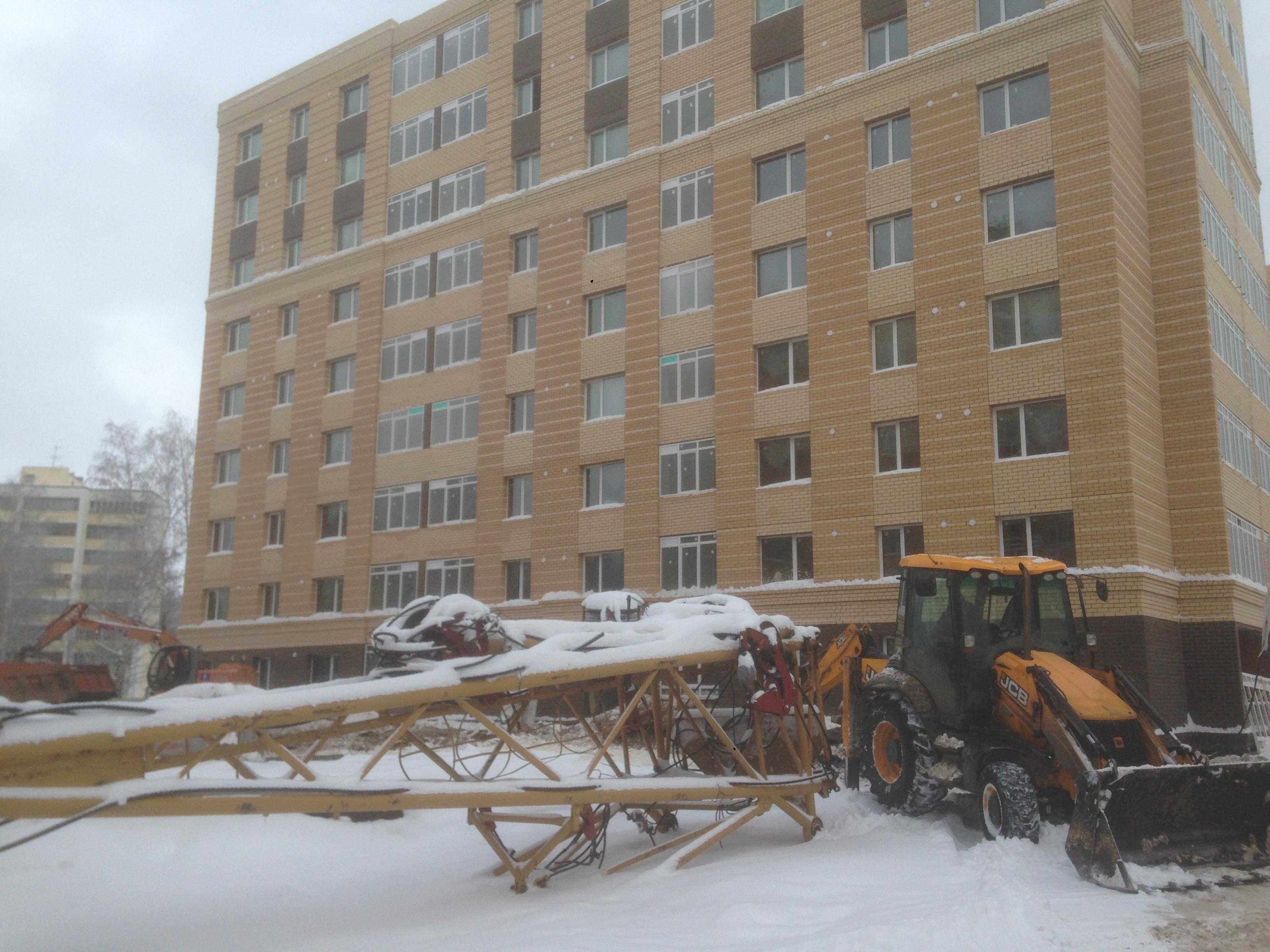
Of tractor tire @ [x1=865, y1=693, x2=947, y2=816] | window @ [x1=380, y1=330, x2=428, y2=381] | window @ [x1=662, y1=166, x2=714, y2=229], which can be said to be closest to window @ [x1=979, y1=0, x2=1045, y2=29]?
window @ [x1=662, y1=166, x2=714, y2=229]

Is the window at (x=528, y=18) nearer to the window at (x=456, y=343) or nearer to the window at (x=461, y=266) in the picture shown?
the window at (x=461, y=266)

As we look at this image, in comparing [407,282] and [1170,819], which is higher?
[407,282]

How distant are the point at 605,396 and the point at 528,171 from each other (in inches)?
341

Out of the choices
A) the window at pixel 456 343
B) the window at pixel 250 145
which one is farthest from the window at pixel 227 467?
the window at pixel 250 145

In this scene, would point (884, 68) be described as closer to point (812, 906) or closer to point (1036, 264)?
point (1036, 264)

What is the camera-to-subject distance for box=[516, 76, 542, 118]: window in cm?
3453

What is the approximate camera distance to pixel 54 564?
226 ft

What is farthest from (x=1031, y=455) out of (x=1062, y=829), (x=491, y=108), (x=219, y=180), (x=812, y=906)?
(x=219, y=180)

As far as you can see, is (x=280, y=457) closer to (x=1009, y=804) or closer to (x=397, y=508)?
(x=397, y=508)

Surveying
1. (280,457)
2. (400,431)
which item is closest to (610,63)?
(400,431)

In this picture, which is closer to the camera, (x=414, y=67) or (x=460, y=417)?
(x=460, y=417)

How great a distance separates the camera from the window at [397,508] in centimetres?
3472

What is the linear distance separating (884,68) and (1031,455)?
35.3 ft

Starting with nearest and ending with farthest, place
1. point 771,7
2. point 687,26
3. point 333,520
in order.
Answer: point 771,7
point 687,26
point 333,520
